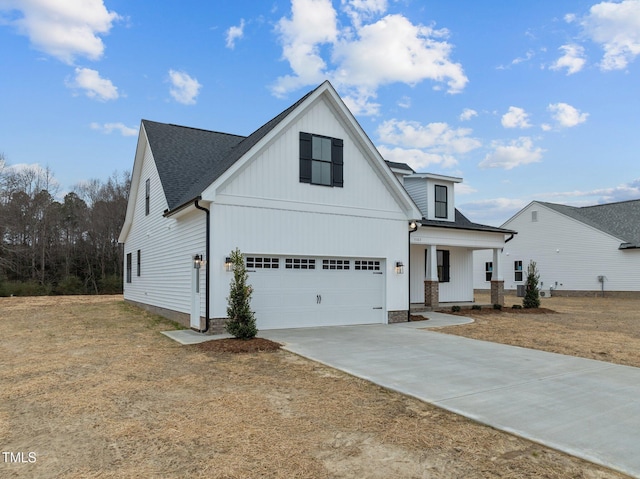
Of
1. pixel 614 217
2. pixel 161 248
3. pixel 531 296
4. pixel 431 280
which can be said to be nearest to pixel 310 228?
pixel 161 248

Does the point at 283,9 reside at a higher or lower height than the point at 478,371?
higher

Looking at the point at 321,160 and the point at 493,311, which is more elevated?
the point at 321,160

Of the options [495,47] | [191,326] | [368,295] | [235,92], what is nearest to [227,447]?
[191,326]

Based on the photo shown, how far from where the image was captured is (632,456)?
3875 millimetres

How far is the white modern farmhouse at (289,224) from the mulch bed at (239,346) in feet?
4.88

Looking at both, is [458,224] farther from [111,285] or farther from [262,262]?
[111,285]

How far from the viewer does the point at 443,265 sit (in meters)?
19.9

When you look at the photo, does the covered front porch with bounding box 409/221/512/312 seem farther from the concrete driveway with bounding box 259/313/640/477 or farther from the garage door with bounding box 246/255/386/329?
the concrete driveway with bounding box 259/313/640/477

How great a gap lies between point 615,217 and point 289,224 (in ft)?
95.6

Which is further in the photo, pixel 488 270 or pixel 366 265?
pixel 488 270

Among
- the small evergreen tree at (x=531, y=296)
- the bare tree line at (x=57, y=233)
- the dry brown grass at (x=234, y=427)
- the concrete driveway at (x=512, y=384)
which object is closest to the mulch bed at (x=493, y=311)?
the small evergreen tree at (x=531, y=296)

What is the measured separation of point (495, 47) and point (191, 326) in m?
14.2

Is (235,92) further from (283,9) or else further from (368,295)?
(368,295)

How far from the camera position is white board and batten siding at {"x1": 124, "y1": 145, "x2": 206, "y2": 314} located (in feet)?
41.4
